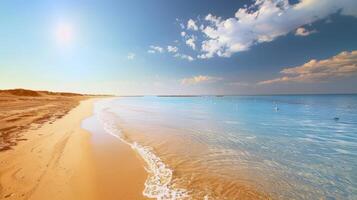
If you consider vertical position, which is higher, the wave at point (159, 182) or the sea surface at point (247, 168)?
the wave at point (159, 182)

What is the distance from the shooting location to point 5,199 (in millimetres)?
4039

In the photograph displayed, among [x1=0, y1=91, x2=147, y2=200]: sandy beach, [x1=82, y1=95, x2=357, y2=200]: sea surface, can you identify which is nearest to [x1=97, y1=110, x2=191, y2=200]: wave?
[x1=82, y1=95, x2=357, y2=200]: sea surface

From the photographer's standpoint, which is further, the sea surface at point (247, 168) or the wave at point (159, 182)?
the sea surface at point (247, 168)

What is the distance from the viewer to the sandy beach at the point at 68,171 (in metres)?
4.50

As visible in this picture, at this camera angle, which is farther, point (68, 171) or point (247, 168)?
point (247, 168)

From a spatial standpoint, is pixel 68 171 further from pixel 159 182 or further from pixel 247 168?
pixel 247 168

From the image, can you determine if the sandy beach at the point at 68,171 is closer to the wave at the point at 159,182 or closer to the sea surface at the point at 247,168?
the wave at the point at 159,182

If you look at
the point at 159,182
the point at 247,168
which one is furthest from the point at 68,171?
the point at 247,168

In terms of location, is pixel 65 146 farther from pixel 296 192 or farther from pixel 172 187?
pixel 296 192

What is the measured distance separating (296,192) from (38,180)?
7235mm

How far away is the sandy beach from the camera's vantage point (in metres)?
4.50

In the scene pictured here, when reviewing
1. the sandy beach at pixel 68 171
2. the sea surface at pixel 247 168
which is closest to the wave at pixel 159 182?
the sea surface at pixel 247 168

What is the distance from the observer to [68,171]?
5.74 metres

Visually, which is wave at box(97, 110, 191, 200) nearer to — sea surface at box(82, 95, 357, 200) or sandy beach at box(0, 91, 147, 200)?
sea surface at box(82, 95, 357, 200)
